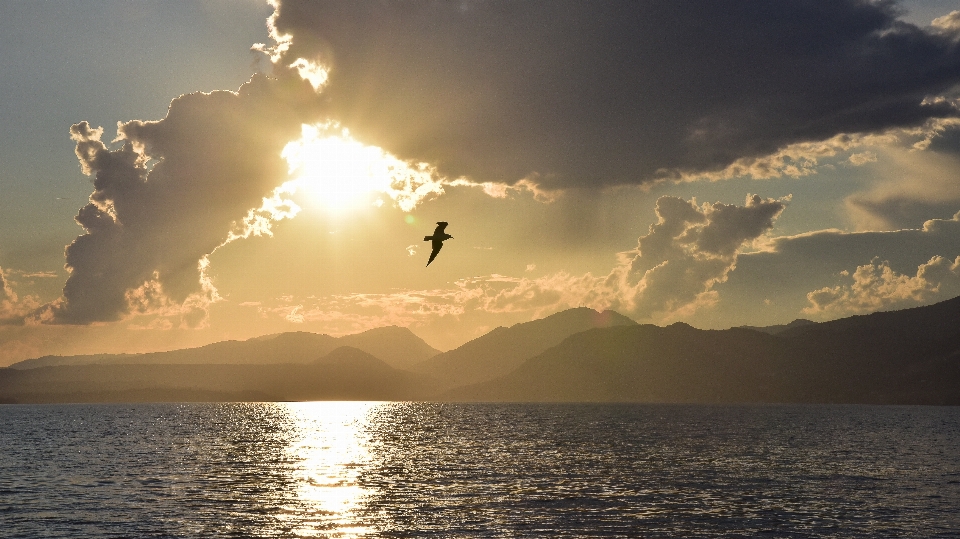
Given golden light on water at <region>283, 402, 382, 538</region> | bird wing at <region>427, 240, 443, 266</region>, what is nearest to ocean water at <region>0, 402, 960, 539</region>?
golden light on water at <region>283, 402, 382, 538</region>

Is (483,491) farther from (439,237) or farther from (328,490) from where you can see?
(439,237)

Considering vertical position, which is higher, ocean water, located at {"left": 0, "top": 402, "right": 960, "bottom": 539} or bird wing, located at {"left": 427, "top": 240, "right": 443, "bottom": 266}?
bird wing, located at {"left": 427, "top": 240, "right": 443, "bottom": 266}

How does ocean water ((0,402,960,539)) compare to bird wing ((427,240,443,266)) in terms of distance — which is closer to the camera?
bird wing ((427,240,443,266))

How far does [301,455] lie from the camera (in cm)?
12056

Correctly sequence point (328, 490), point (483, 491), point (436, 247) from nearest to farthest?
point (436, 247), point (483, 491), point (328, 490)

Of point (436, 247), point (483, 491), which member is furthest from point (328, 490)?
point (436, 247)

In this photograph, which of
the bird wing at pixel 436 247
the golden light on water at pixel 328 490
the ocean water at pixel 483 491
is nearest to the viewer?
Result: the bird wing at pixel 436 247

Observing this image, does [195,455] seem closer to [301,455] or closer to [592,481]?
[301,455]

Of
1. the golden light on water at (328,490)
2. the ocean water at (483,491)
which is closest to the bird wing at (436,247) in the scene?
the ocean water at (483,491)

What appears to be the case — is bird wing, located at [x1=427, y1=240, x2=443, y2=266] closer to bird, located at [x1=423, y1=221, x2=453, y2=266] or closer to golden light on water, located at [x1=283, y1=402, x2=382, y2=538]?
bird, located at [x1=423, y1=221, x2=453, y2=266]

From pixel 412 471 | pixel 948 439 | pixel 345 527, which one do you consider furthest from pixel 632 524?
pixel 948 439

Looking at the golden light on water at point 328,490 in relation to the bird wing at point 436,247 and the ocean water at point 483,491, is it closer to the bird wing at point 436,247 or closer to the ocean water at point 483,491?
the ocean water at point 483,491

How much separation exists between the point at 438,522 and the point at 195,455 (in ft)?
234

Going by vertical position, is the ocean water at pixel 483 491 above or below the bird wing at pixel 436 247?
below
